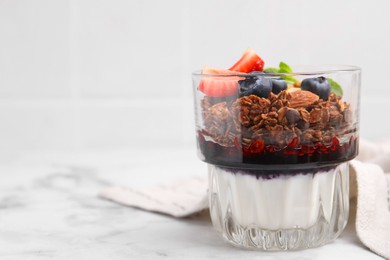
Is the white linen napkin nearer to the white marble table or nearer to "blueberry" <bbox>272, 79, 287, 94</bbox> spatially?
the white marble table

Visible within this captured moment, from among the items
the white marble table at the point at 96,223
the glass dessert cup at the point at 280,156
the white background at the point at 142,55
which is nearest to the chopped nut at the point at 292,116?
the glass dessert cup at the point at 280,156

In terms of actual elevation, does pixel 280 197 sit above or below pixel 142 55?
below

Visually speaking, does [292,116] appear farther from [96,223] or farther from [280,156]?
[96,223]

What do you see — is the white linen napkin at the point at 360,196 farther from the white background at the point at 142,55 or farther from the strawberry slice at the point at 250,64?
the white background at the point at 142,55

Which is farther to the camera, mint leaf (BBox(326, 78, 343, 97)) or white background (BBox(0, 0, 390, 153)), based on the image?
white background (BBox(0, 0, 390, 153))

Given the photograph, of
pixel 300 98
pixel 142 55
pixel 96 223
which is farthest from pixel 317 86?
pixel 142 55

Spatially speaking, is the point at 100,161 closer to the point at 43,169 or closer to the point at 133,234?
the point at 43,169

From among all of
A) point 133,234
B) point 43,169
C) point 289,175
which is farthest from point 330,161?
point 43,169

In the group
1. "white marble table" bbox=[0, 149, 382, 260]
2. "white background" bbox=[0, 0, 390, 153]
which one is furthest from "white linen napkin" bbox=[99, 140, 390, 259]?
"white background" bbox=[0, 0, 390, 153]
